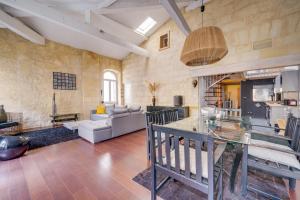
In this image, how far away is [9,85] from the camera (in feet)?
14.1

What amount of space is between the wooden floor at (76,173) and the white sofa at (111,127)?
340mm

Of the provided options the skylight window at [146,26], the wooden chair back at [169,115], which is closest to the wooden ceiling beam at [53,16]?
the skylight window at [146,26]

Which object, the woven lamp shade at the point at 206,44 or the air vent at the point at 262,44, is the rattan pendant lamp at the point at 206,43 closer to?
the woven lamp shade at the point at 206,44

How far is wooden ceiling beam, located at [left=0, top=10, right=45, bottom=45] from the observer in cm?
354

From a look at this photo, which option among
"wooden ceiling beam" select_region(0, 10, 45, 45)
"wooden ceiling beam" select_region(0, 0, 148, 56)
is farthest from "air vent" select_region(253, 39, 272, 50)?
"wooden ceiling beam" select_region(0, 10, 45, 45)

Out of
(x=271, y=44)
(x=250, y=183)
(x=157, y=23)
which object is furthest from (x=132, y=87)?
(x=250, y=183)

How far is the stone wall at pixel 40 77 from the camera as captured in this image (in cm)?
430

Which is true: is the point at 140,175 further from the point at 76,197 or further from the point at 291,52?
the point at 291,52

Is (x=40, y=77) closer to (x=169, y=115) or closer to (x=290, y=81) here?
(x=169, y=115)

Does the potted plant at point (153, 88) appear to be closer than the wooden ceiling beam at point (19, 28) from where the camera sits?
No

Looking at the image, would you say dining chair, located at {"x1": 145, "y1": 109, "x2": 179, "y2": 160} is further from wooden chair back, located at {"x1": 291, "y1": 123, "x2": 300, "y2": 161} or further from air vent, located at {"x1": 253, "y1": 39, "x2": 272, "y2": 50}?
air vent, located at {"x1": 253, "y1": 39, "x2": 272, "y2": 50}

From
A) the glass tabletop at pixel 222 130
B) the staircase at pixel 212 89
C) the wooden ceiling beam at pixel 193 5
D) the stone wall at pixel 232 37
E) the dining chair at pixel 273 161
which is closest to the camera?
the dining chair at pixel 273 161

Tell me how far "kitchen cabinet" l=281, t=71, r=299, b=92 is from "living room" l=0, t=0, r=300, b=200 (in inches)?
1.1

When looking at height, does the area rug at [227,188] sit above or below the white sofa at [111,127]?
below
